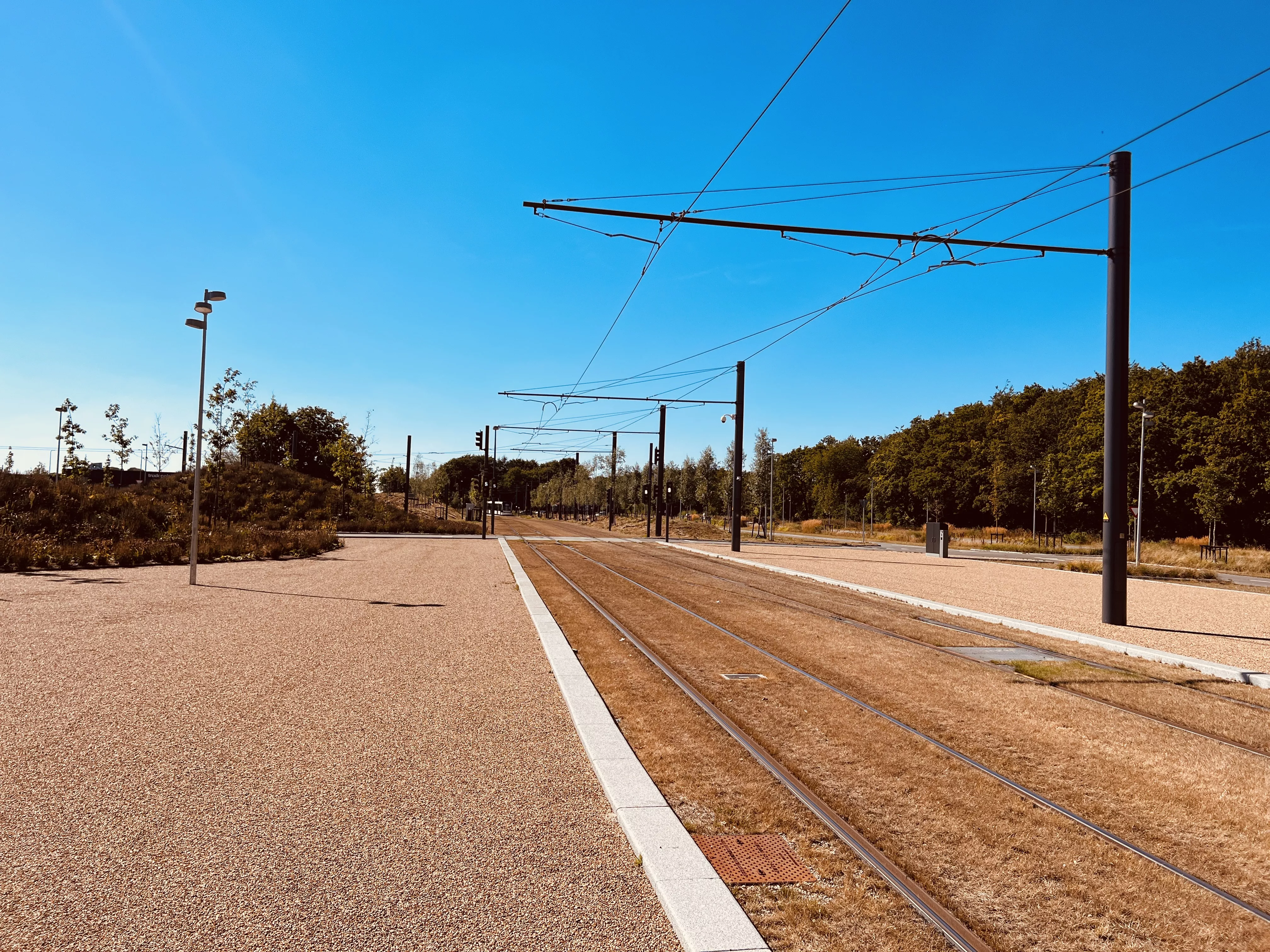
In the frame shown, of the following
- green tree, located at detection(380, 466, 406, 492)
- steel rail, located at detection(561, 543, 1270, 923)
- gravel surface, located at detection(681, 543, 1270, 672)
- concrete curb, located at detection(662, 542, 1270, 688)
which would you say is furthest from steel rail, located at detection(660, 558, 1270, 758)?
green tree, located at detection(380, 466, 406, 492)

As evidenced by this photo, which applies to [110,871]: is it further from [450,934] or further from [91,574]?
[91,574]

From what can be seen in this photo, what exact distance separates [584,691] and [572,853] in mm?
3368

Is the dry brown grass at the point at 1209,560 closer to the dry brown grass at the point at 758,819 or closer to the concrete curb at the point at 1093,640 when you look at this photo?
the concrete curb at the point at 1093,640

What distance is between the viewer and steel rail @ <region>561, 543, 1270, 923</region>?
3680 mm

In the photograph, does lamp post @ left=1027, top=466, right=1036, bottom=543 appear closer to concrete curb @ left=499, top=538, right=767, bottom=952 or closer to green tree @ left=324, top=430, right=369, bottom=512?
green tree @ left=324, top=430, right=369, bottom=512

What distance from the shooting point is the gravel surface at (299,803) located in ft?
10.5

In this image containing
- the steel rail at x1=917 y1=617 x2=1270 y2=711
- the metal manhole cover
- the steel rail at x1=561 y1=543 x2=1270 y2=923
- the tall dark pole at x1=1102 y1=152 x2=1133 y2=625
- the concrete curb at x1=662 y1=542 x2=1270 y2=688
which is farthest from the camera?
the tall dark pole at x1=1102 y1=152 x2=1133 y2=625

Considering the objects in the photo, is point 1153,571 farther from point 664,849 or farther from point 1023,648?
point 664,849

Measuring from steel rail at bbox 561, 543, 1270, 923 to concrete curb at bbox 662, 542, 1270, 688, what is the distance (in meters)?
5.01

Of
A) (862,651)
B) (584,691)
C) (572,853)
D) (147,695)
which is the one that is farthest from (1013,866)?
(147,695)

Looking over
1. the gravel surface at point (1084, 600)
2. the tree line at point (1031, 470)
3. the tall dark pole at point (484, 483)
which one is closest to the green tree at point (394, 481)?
the tree line at point (1031, 470)

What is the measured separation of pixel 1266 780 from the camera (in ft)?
17.3

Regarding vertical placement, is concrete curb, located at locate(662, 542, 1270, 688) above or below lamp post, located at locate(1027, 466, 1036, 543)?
below

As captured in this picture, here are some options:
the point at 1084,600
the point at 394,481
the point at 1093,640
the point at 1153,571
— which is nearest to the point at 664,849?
the point at 1093,640
